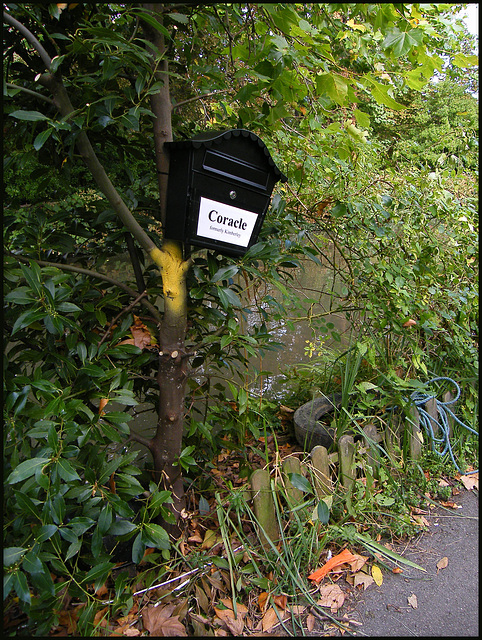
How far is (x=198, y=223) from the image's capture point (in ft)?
4.83

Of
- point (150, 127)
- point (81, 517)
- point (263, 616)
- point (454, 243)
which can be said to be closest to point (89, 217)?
point (150, 127)

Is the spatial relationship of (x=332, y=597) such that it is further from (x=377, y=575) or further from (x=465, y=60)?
(x=465, y=60)

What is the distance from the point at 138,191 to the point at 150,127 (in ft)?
0.94

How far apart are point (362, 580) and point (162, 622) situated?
2.54 ft

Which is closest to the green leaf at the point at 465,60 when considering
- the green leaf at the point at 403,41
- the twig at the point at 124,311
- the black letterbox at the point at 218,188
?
the green leaf at the point at 403,41

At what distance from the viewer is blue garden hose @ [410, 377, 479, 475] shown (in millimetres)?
2363

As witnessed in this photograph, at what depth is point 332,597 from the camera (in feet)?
5.41

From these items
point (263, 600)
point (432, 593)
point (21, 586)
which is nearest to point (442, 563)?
point (432, 593)

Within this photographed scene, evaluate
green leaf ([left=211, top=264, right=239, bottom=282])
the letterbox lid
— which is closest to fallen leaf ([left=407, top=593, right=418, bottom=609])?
green leaf ([left=211, top=264, right=239, bottom=282])

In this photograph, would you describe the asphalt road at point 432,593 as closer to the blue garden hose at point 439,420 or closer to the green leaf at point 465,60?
the blue garden hose at point 439,420

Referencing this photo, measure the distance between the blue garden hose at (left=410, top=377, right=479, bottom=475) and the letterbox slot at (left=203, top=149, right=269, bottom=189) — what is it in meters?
1.41

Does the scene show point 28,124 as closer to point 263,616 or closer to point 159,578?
point 159,578

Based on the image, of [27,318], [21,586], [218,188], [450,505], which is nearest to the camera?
[21,586]

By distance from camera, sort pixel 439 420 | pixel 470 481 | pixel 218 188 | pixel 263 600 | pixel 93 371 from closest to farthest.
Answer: pixel 93 371
pixel 218 188
pixel 263 600
pixel 470 481
pixel 439 420
